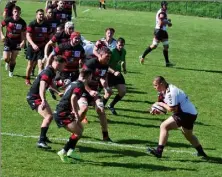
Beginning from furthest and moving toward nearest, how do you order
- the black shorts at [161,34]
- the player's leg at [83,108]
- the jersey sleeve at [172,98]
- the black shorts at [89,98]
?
the black shorts at [161,34]
the black shorts at [89,98]
the player's leg at [83,108]
the jersey sleeve at [172,98]

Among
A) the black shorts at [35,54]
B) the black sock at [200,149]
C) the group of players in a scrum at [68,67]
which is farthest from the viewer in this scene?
the black shorts at [35,54]

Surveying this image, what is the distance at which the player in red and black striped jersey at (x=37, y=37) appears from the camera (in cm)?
1822

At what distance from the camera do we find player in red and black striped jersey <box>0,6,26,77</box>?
1941 cm

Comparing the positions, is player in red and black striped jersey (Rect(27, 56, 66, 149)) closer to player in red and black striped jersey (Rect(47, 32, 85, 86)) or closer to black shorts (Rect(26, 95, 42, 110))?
black shorts (Rect(26, 95, 42, 110))

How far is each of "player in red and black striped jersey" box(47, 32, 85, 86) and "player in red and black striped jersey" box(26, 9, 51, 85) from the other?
271 centimetres

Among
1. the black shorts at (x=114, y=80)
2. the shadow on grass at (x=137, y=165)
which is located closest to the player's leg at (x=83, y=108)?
the shadow on grass at (x=137, y=165)

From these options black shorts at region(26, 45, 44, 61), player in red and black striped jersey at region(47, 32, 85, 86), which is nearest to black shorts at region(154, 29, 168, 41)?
black shorts at region(26, 45, 44, 61)

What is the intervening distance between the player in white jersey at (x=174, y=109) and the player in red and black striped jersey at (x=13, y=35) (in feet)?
26.5

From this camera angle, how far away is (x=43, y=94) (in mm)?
12117

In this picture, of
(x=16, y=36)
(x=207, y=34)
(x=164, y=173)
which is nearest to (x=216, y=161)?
(x=164, y=173)

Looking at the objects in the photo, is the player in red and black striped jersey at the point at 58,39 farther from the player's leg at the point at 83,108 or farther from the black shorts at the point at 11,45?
the player's leg at the point at 83,108

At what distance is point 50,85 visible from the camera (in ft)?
41.3

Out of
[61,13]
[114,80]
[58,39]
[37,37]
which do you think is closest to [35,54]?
[37,37]

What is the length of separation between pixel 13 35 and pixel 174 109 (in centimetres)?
887
